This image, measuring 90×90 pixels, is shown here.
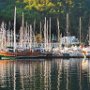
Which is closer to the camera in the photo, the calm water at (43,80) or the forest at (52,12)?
the calm water at (43,80)

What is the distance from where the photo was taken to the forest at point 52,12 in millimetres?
115938

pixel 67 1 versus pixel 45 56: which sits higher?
pixel 67 1

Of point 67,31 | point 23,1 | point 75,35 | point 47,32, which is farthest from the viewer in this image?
point 23,1

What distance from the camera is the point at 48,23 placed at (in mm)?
114438

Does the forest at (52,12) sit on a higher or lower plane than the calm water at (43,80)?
higher

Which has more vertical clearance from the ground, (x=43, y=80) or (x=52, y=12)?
(x=52, y=12)

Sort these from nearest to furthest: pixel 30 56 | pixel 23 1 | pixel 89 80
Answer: pixel 89 80 < pixel 30 56 < pixel 23 1

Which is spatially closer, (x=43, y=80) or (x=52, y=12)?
(x=43, y=80)

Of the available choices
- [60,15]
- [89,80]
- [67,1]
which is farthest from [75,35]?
[89,80]

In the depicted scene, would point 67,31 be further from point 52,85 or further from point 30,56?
point 52,85

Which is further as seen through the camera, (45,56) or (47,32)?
(47,32)

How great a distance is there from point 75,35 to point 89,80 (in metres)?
73.7

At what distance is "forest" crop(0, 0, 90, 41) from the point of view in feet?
380

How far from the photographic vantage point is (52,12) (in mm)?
123625
